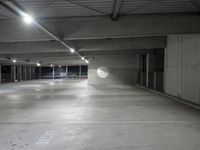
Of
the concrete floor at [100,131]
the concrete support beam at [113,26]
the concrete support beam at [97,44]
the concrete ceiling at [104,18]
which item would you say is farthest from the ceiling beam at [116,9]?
the concrete support beam at [97,44]

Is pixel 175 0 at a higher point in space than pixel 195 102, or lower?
higher

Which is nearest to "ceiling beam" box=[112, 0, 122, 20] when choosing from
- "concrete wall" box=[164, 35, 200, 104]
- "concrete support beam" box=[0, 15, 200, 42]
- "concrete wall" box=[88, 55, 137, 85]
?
"concrete support beam" box=[0, 15, 200, 42]

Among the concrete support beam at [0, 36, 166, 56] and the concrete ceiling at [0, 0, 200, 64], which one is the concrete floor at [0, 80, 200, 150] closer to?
the concrete ceiling at [0, 0, 200, 64]

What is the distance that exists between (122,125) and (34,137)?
1.85 metres

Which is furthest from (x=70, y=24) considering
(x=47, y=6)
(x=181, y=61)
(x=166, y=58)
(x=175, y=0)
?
(x=166, y=58)

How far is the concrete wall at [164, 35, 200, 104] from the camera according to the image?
735 centimetres

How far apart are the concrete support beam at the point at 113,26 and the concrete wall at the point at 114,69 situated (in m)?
11.7

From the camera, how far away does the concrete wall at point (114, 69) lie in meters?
18.3

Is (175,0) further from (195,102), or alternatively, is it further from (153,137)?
(195,102)

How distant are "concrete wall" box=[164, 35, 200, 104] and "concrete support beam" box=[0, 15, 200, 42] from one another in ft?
4.33

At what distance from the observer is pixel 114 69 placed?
60.0ft

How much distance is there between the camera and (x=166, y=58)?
10844 millimetres

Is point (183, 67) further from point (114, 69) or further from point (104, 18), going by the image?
point (114, 69)

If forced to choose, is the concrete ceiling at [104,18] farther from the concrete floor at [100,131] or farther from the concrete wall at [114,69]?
the concrete wall at [114,69]
